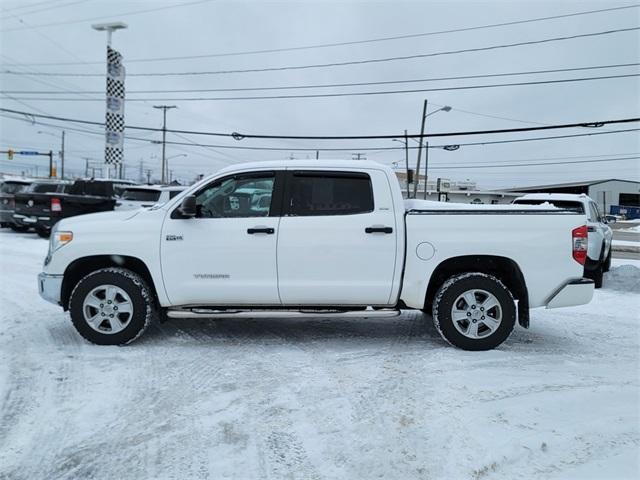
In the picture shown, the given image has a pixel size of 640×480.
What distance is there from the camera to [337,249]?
4.71 meters

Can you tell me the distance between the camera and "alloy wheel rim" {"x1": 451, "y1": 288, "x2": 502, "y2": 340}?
4762mm

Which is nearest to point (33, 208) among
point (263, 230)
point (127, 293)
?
point (127, 293)

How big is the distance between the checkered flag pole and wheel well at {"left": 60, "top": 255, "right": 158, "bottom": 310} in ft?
118

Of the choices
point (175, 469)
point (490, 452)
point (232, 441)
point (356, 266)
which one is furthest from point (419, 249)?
point (175, 469)

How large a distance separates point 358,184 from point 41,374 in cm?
334

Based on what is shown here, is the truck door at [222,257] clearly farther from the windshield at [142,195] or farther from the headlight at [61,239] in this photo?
the windshield at [142,195]

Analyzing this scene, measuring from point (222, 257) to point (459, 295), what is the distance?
7.68 ft

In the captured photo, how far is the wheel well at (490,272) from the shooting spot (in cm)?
484

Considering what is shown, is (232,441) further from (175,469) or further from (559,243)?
(559,243)

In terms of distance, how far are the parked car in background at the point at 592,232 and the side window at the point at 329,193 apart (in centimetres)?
487

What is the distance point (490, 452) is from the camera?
9.87ft

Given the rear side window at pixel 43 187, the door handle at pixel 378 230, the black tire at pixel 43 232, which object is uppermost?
the rear side window at pixel 43 187

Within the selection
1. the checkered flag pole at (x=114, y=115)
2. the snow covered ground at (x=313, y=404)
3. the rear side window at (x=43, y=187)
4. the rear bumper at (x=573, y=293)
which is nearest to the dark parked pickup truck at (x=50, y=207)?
the rear side window at (x=43, y=187)

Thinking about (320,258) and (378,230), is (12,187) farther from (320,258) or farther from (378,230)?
(378,230)
